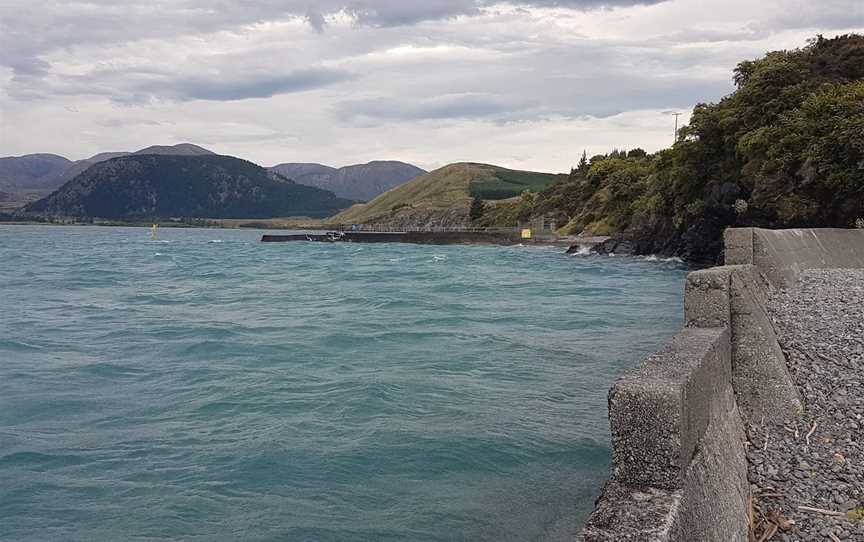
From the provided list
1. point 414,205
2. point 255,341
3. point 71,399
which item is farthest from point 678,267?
point 414,205

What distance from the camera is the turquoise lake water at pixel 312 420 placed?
20.6 ft

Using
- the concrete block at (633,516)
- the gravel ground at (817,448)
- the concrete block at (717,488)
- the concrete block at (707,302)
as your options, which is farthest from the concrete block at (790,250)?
the concrete block at (633,516)

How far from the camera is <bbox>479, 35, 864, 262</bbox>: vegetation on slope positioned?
90.3 ft

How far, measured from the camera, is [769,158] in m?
31.9

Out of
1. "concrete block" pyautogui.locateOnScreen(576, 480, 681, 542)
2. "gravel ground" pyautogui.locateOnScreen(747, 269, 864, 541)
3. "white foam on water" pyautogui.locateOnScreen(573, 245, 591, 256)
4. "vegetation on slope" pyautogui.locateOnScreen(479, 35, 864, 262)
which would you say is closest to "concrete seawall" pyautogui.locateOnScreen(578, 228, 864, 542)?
"concrete block" pyautogui.locateOnScreen(576, 480, 681, 542)

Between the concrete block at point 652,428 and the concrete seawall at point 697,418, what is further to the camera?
the concrete block at point 652,428

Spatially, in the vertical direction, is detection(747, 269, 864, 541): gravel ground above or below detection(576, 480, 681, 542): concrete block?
below

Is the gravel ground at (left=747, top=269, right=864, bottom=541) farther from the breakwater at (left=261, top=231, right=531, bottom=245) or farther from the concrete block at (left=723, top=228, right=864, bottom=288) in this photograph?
the breakwater at (left=261, top=231, right=531, bottom=245)

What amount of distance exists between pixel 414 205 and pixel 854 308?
595ft

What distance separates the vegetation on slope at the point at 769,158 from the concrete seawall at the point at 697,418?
23.4 meters

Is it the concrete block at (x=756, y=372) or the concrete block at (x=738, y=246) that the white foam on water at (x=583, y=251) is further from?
the concrete block at (x=756, y=372)

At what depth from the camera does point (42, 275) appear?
34.2 meters

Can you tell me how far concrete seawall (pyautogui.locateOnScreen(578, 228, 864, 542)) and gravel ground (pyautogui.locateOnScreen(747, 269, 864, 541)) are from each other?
0.57 ft

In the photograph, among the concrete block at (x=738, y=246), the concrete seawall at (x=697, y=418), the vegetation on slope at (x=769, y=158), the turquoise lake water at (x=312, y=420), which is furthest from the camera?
the vegetation on slope at (x=769, y=158)
